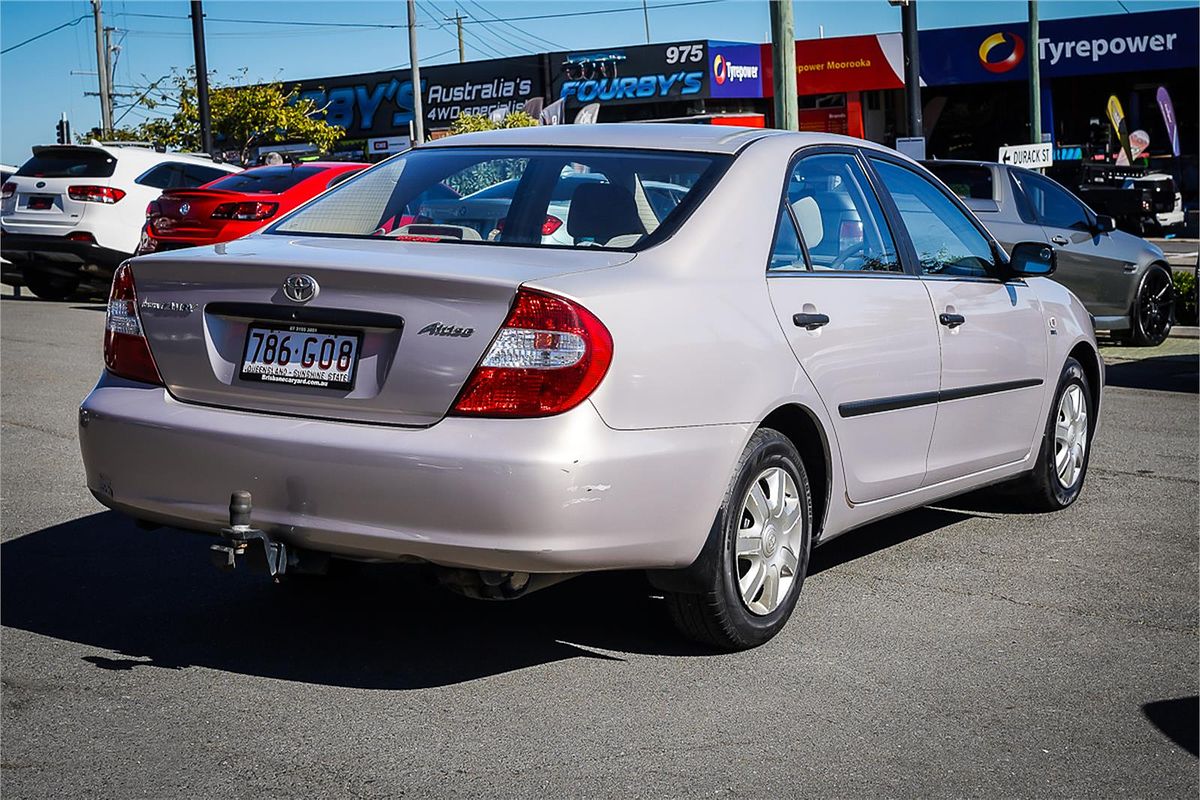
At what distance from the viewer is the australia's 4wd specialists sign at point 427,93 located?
46.1 meters

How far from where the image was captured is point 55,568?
5645mm

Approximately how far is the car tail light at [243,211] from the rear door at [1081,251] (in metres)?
6.96

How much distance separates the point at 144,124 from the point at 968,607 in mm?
43654

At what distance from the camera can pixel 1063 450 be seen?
7023 mm

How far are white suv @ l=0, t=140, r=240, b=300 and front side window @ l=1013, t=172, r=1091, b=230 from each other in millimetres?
9431

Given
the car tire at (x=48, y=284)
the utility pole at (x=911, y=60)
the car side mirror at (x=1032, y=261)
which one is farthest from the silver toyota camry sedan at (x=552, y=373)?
the utility pole at (x=911, y=60)

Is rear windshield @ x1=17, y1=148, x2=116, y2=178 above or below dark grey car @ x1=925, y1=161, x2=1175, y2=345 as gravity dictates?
above

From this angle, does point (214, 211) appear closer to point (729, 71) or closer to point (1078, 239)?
point (1078, 239)

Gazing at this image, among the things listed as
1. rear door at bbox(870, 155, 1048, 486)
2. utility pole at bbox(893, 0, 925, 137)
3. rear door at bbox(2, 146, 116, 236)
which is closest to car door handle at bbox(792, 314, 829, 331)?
rear door at bbox(870, 155, 1048, 486)

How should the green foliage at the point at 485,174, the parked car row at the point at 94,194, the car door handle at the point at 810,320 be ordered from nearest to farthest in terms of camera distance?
the car door handle at the point at 810,320, the green foliage at the point at 485,174, the parked car row at the point at 94,194

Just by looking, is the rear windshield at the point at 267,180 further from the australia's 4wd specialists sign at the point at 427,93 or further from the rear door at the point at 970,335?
the australia's 4wd specialists sign at the point at 427,93

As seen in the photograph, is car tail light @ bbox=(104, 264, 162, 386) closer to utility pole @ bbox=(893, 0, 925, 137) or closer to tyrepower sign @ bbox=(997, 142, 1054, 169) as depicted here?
utility pole @ bbox=(893, 0, 925, 137)

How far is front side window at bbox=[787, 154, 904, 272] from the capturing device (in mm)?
5203

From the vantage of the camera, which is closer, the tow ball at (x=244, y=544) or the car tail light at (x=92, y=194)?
the tow ball at (x=244, y=544)
